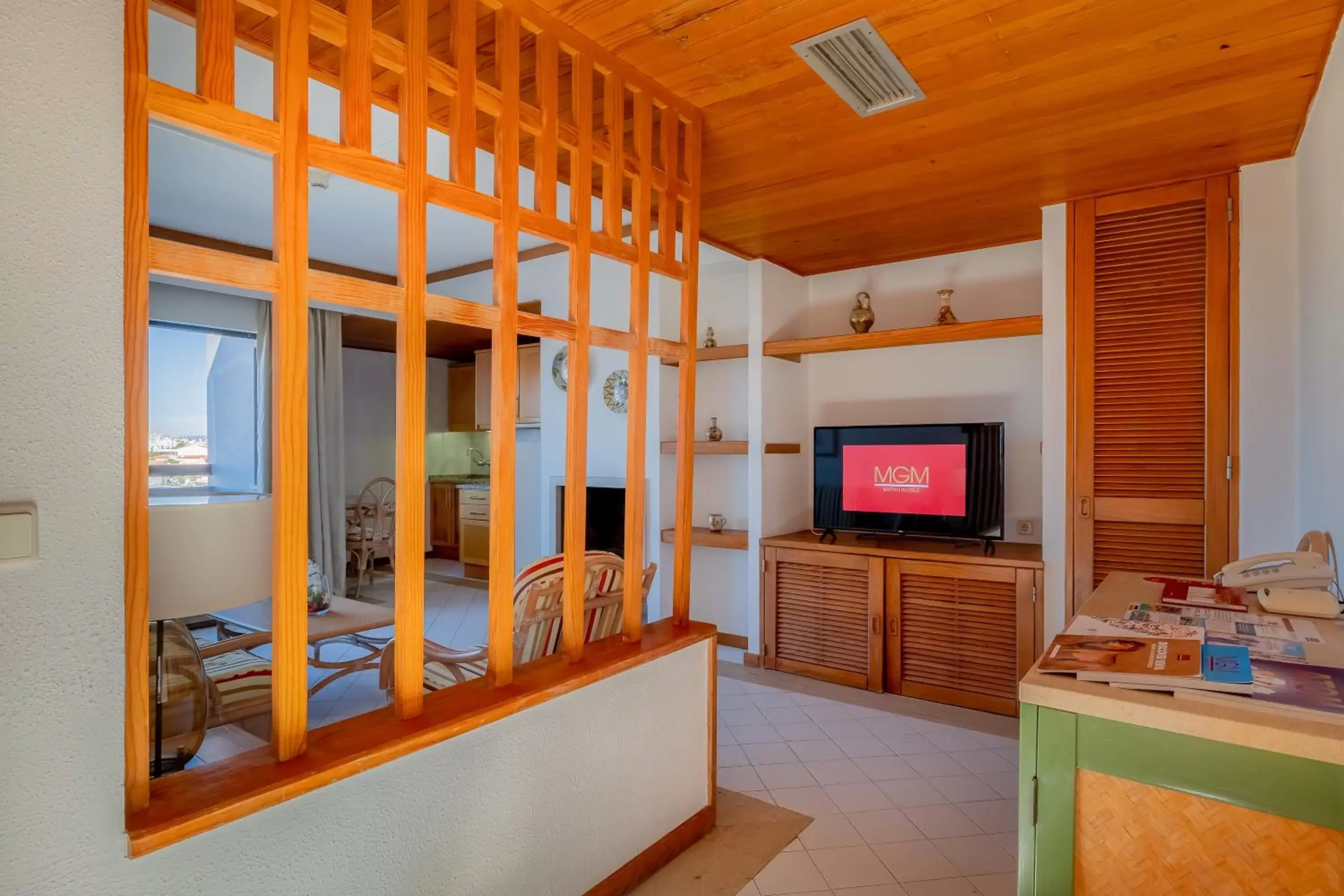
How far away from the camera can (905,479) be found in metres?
3.72

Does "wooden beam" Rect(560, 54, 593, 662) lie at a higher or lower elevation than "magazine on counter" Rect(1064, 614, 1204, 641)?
higher

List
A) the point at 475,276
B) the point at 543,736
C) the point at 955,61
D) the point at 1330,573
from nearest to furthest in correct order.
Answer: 1. the point at 1330,573
2. the point at 543,736
3. the point at 955,61
4. the point at 475,276

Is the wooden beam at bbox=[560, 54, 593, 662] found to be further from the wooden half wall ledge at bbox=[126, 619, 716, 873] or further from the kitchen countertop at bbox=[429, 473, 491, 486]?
the kitchen countertop at bbox=[429, 473, 491, 486]

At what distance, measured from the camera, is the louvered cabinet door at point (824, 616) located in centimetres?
365

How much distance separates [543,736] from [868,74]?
203 cm

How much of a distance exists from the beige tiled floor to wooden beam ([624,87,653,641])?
919 mm

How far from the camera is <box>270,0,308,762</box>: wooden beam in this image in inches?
50.8

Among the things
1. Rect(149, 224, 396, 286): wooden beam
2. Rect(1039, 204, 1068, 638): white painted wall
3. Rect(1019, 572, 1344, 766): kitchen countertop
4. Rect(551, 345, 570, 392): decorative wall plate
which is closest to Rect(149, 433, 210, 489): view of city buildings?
Rect(149, 224, 396, 286): wooden beam

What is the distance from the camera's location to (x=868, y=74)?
2.10m

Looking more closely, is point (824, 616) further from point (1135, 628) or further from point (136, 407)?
point (136, 407)

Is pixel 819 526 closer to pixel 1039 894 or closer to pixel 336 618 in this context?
pixel 336 618

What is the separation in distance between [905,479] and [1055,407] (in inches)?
31.5

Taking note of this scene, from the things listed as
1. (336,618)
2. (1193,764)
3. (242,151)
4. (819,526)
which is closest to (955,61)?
(1193,764)

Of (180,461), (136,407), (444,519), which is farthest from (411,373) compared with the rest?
(444,519)
